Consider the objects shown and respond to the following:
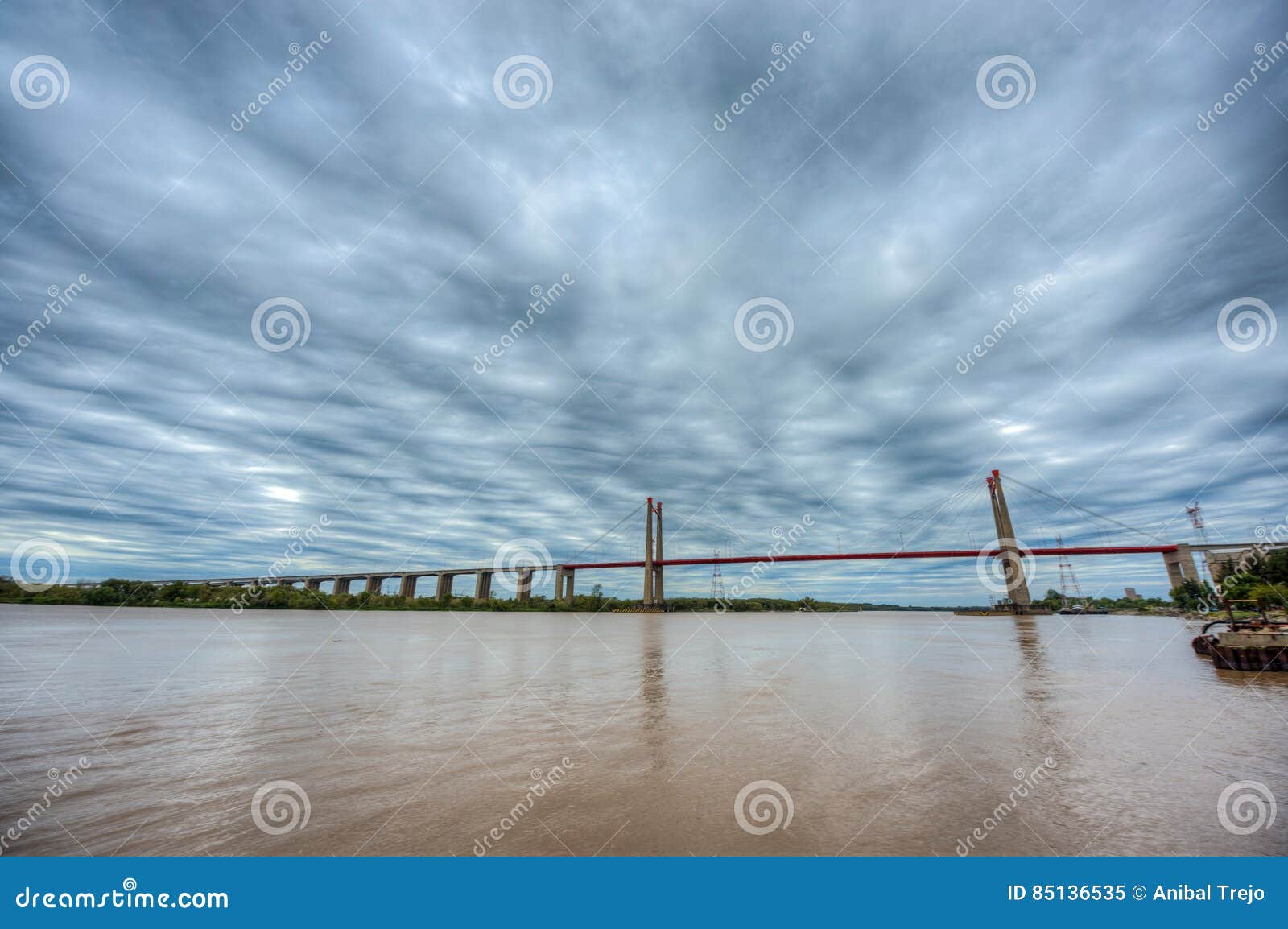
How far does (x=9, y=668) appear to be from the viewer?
12.6m

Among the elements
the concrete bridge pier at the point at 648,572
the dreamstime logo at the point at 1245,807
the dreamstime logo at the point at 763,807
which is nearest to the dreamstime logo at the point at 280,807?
the dreamstime logo at the point at 763,807

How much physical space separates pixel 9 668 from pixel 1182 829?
71.8 feet

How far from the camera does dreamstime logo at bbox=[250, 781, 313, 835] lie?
13.8 feet

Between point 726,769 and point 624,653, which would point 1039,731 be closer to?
point 726,769

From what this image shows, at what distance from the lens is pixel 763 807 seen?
4.68 metres
